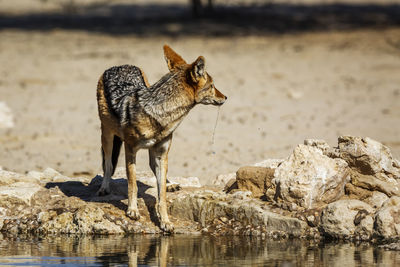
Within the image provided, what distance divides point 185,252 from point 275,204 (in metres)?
1.25

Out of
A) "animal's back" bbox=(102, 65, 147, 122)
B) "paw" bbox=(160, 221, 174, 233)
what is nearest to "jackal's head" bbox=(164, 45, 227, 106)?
"animal's back" bbox=(102, 65, 147, 122)

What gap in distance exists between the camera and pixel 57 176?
902 cm

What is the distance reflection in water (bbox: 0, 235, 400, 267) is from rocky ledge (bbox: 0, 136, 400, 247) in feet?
0.64

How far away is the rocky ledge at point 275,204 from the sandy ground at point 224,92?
6.49 feet

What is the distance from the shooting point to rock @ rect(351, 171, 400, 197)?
7.25 m

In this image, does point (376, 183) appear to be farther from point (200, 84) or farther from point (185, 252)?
point (185, 252)

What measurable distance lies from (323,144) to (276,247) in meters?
1.64

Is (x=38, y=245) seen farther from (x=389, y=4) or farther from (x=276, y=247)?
(x=389, y=4)

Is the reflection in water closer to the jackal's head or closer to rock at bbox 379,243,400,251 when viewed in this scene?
rock at bbox 379,243,400,251

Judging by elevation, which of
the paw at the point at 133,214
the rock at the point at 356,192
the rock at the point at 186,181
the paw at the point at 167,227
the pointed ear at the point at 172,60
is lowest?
the paw at the point at 167,227

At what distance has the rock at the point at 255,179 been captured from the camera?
25.2ft

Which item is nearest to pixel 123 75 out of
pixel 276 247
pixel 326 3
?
pixel 276 247

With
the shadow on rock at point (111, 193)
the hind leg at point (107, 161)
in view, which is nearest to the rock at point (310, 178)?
the shadow on rock at point (111, 193)

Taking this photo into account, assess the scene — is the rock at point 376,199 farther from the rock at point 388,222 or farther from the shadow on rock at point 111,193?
the shadow on rock at point 111,193
